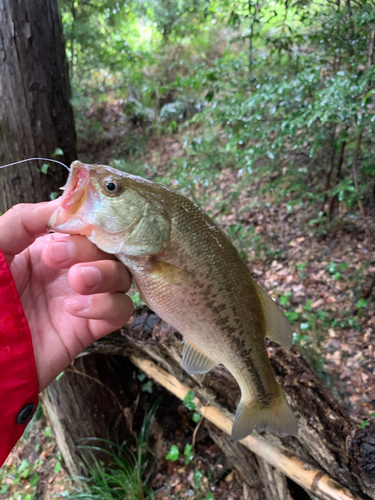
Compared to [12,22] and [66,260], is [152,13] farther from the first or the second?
[66,260]

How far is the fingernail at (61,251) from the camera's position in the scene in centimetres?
125

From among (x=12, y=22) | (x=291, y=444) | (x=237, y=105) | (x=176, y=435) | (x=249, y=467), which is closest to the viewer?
(x=291, y=444)

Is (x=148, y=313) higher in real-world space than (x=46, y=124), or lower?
lower

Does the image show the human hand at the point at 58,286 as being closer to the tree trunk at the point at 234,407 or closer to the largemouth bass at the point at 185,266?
the largemouth bass at the point at 185,266

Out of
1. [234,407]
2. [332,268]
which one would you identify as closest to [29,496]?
[234,407]

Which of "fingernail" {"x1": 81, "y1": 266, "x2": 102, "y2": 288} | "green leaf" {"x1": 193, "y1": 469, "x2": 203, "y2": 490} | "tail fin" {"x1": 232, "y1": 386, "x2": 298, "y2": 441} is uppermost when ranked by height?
"fingernail" {"x1": 81, "y1": 266, "x2": 102, "y2": 288}

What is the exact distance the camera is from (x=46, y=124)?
2578 millimetres

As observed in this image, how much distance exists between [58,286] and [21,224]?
0.42 meters


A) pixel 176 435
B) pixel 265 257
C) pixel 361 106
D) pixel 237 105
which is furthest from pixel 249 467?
pixel 237 105

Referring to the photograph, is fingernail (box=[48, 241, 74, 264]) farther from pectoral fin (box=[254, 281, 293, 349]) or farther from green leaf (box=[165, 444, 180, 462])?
green leaf (box=[165, 444, 180, 462])

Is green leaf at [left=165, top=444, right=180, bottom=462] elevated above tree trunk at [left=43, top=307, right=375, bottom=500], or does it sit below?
below

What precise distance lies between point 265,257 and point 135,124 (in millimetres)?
6937

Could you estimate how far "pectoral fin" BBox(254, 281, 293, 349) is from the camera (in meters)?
1.49

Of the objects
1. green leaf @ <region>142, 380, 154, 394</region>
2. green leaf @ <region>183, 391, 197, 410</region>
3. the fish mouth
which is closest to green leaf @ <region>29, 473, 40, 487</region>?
green leaf @ <region>142, 380, 154, 394</region>
